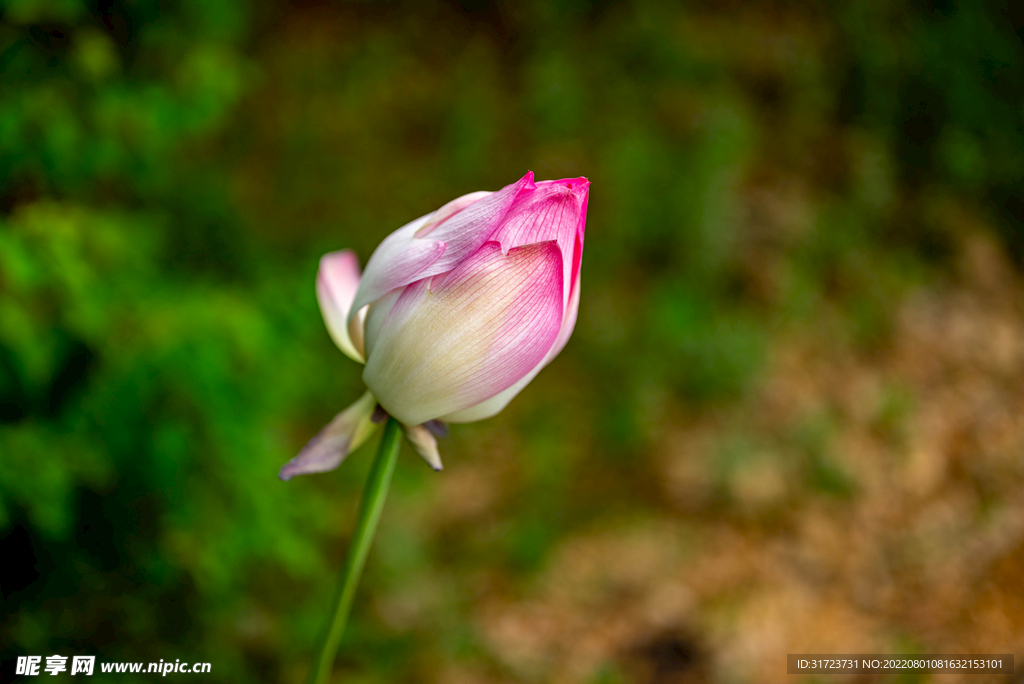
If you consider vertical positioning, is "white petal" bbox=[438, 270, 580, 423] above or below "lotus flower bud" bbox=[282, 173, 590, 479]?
below

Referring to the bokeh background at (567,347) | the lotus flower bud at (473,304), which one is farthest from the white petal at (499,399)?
the bokeh background at (567,347)

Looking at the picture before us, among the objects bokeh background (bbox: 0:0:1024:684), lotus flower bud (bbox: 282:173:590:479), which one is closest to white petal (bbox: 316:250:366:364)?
lotus flower bud (bbox: 282:173:590:479)

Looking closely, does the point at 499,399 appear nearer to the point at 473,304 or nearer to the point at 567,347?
the point at 473,304

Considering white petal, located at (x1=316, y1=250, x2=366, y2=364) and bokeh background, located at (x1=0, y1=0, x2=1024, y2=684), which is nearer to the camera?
white petal, located at (x1=316, y1=250, x2=366, y2=364)

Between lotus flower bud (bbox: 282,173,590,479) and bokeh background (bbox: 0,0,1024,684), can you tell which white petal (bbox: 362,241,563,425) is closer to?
lotus flower bud (bbox: 282,173,590,479)

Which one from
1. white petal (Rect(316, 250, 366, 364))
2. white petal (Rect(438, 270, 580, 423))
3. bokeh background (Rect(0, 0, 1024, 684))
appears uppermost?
white petal (Rect(316, 250, 366, 364))
